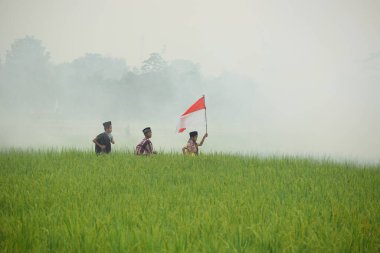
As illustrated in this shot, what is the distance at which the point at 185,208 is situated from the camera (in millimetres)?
5191

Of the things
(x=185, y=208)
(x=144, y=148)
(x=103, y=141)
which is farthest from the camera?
(x=103, y=141)

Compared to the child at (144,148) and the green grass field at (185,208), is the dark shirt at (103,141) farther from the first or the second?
the green grass field at (185,208)

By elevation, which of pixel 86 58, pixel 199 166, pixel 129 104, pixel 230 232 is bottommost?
pixel 230 232

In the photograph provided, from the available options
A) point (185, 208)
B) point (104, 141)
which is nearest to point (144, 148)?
point (104, 141)

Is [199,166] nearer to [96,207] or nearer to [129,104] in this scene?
[96,207]

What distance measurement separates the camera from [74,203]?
18.4 feet

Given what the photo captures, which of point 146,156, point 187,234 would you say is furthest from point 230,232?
point 146,156

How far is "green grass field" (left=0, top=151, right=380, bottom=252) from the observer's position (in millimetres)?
4082

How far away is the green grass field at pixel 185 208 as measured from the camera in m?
4.08

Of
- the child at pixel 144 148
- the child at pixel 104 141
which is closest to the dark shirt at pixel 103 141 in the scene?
the child at pixel 104 141

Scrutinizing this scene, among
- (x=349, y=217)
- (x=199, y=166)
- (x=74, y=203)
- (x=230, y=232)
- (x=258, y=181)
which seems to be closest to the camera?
(x=230, y=232)

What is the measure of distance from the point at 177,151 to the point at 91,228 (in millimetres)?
8100

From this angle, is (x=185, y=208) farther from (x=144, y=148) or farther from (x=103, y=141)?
(x=103, y=141)

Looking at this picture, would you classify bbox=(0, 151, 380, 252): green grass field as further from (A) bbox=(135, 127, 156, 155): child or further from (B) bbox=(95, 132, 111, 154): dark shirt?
(B) bbox=(95, 132, 111, 154): dark shirt
